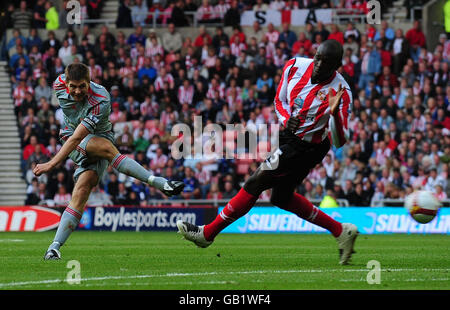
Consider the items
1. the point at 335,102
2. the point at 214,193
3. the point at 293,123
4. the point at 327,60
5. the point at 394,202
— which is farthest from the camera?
the point at 214,193

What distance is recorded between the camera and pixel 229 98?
86.1 ft

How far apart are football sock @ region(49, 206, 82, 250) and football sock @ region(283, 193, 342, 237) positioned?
2.50 metres

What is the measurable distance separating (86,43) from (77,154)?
1779 centimetres

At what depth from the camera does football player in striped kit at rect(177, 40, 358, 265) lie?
10156mm

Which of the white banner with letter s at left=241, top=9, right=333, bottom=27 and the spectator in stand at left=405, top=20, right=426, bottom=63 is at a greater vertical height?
the white banner with letter s at left=241, top=9, right=333, bottom=27

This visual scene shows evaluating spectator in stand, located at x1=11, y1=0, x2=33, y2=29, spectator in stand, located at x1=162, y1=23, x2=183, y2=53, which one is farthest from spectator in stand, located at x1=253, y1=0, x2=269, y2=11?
Answer: spectator in stand, located at x1=11, y1=0, x2=33, y2=29

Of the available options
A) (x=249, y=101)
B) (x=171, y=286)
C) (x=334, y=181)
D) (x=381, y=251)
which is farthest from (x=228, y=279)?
(x=249, y=101)

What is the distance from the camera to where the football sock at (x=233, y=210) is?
1047 cm

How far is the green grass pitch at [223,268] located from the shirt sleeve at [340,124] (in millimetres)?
1340

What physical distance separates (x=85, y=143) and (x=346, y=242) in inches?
127

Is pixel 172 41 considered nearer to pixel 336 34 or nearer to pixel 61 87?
pixel 336 34

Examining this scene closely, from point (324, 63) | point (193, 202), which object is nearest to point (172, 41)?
point (193, 202)

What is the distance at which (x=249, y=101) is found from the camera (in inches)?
1018

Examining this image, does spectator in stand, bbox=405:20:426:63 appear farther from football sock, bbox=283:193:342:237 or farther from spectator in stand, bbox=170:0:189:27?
football sock, bbox=283:193:342:237
